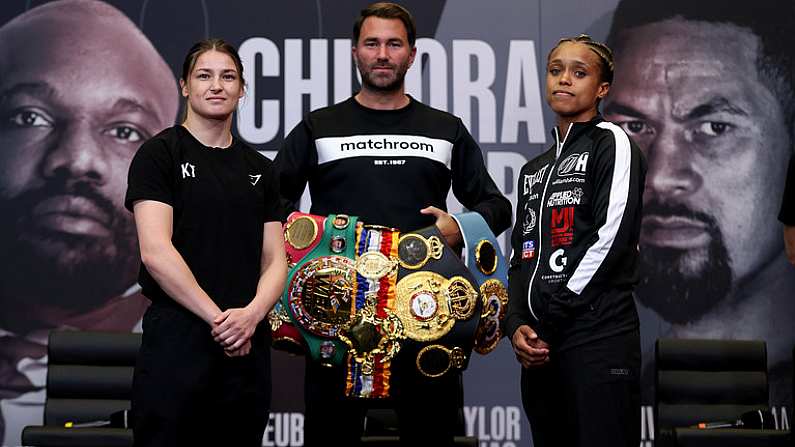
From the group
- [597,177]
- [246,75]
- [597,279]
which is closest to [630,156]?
[597,177]

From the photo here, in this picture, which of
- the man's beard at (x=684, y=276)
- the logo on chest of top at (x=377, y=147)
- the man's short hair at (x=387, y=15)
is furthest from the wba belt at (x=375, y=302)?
the man's beard at (x=684, y=276)

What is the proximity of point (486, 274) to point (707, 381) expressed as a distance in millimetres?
1723

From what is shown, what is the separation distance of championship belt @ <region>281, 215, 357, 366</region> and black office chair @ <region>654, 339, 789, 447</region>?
189cm

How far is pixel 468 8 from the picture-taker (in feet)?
16.1

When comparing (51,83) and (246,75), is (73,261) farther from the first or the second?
(246,75)

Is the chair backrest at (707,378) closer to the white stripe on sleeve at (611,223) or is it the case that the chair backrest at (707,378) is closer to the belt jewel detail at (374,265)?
the white stripe on sleeve at (611,223)

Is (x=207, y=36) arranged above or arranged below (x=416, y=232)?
above

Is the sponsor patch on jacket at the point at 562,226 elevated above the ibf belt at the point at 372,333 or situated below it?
above

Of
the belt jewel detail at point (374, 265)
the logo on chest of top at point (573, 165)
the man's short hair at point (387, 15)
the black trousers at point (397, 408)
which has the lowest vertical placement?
the black trousers at point (397, 408)

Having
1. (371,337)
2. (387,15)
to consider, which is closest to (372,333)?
(371,337)

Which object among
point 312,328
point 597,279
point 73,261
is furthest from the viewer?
point 73,261

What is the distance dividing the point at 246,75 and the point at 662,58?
1990 mm

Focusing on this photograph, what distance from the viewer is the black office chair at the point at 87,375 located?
429 centimetres

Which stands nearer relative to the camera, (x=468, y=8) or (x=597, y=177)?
(x=597, y=177)
